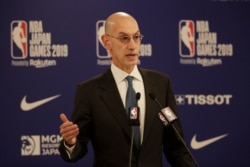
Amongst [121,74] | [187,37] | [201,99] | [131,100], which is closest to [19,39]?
[187,37]

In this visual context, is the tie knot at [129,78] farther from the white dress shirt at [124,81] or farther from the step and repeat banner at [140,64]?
the step and repeat banner at [140,64]

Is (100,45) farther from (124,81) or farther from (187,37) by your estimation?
(124,81)

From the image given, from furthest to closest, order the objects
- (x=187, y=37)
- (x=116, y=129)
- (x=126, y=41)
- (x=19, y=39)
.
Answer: (x=187, y=37)
(x=19, y=39)
(x=126, y=41)
(x=116, y=129)

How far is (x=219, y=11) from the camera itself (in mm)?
4824

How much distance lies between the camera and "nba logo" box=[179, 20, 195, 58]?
15.6ft

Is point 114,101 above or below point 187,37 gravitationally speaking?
below

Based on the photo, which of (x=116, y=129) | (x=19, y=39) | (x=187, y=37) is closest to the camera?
(x=116, y=129)

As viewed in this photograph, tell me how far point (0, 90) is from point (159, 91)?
8.27 feet

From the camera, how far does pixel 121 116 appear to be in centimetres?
250

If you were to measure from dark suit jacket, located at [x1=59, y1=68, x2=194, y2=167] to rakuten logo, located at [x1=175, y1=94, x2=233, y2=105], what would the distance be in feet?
7.07

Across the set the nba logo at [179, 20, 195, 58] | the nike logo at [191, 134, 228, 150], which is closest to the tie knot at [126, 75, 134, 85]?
the nba logo at [179, 20, 195, 58]

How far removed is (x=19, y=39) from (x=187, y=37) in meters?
1.69

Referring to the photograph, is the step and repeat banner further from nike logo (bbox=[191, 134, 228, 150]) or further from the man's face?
the man's face

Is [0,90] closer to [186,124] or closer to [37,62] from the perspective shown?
[37,62]
